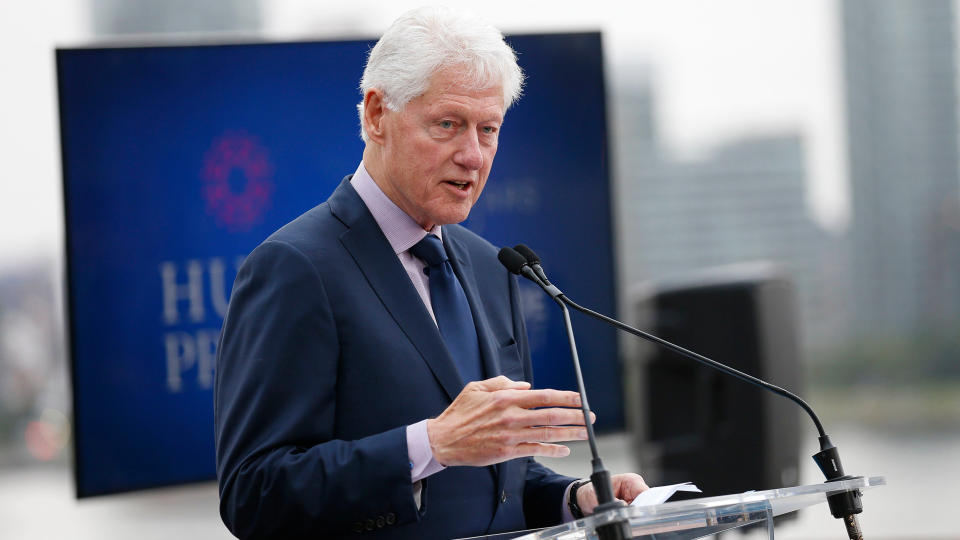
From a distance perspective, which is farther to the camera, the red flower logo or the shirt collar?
the red flower logo

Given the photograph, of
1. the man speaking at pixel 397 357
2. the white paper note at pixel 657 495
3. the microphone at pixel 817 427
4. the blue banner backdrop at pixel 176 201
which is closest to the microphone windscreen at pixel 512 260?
the microphone at pixel 817 427

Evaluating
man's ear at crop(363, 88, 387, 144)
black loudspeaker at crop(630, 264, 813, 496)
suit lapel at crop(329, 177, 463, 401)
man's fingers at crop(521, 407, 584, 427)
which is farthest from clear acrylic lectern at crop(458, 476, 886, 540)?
black loudspeaker at crop(630, 264, 813, 496)

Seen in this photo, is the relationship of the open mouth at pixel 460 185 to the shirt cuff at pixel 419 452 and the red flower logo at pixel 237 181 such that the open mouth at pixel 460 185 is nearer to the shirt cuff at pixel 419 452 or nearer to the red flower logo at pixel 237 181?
the shirt cuff at pixel 419 452

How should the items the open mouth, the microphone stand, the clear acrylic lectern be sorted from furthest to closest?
the open mouth, the microphone stand, the clear acrylic lectern

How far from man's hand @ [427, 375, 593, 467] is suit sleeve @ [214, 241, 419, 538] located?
98 mm

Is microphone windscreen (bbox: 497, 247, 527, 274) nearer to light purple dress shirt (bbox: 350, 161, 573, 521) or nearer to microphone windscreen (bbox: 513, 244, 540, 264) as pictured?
microphone windscreen (bbox: 513, 244, 540, 264)

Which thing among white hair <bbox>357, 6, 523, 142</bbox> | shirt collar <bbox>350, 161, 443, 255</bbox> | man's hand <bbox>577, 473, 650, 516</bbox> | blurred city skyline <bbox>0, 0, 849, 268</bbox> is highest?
blurred city skyline <bbox>0, 0, 849, 268</bbox>

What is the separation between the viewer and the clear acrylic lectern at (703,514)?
3.74ft

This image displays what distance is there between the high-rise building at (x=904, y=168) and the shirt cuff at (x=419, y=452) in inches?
205

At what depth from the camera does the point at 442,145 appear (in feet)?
5.02

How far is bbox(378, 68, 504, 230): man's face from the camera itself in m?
1.51

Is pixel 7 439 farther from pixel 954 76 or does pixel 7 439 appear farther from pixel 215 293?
pixel 954 76

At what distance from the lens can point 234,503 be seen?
134 cm

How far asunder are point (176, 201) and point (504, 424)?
1.64m
